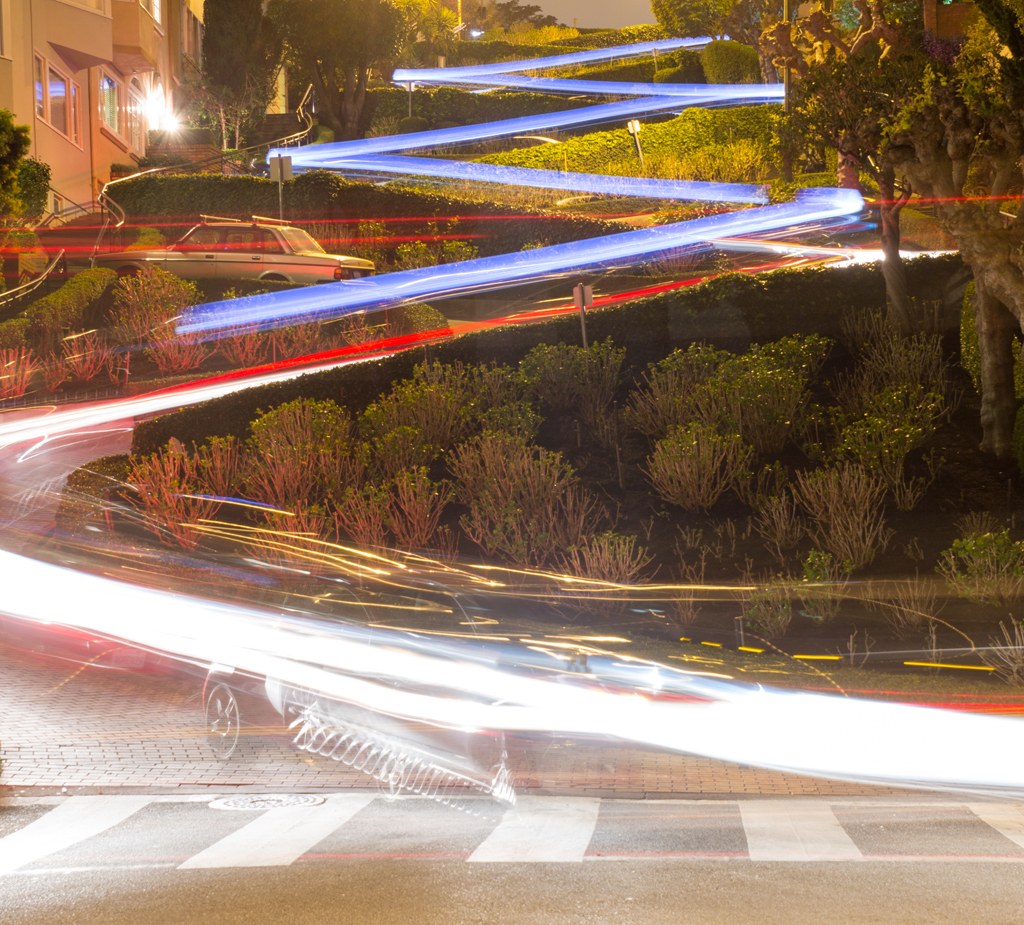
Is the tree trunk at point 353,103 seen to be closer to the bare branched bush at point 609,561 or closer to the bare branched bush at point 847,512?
the bare branched bush at point 609,561

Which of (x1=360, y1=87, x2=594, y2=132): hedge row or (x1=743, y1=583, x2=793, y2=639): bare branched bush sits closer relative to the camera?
(x1=743, y1=583, x2=793, y2=639): bare branched bush

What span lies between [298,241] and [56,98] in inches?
457

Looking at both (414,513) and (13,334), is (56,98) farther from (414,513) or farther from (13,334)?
(414,513)

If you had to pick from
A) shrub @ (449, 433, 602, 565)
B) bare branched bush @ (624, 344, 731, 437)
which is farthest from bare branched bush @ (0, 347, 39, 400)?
bare branched bush @ (624, 344, 731, 437)

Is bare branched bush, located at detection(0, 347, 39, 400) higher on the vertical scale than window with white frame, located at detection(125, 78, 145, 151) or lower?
lower

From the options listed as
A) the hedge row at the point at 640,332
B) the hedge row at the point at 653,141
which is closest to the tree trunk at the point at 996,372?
the hedge row at the point at 640,332

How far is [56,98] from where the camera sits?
28.0 m

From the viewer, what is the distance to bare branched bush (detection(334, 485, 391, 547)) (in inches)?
426

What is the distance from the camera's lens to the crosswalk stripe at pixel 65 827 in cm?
581

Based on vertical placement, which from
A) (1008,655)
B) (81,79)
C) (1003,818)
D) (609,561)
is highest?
(81,79)

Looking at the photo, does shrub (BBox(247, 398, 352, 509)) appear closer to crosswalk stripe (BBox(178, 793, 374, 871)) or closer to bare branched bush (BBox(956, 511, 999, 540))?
crosswalk stripe (BBox(178, 793, 374, 871))

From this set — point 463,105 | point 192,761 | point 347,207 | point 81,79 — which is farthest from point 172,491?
point 463,105

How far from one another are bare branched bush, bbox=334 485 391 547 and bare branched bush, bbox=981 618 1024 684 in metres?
5.81

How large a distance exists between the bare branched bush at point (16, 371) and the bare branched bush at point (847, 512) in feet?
42.5
